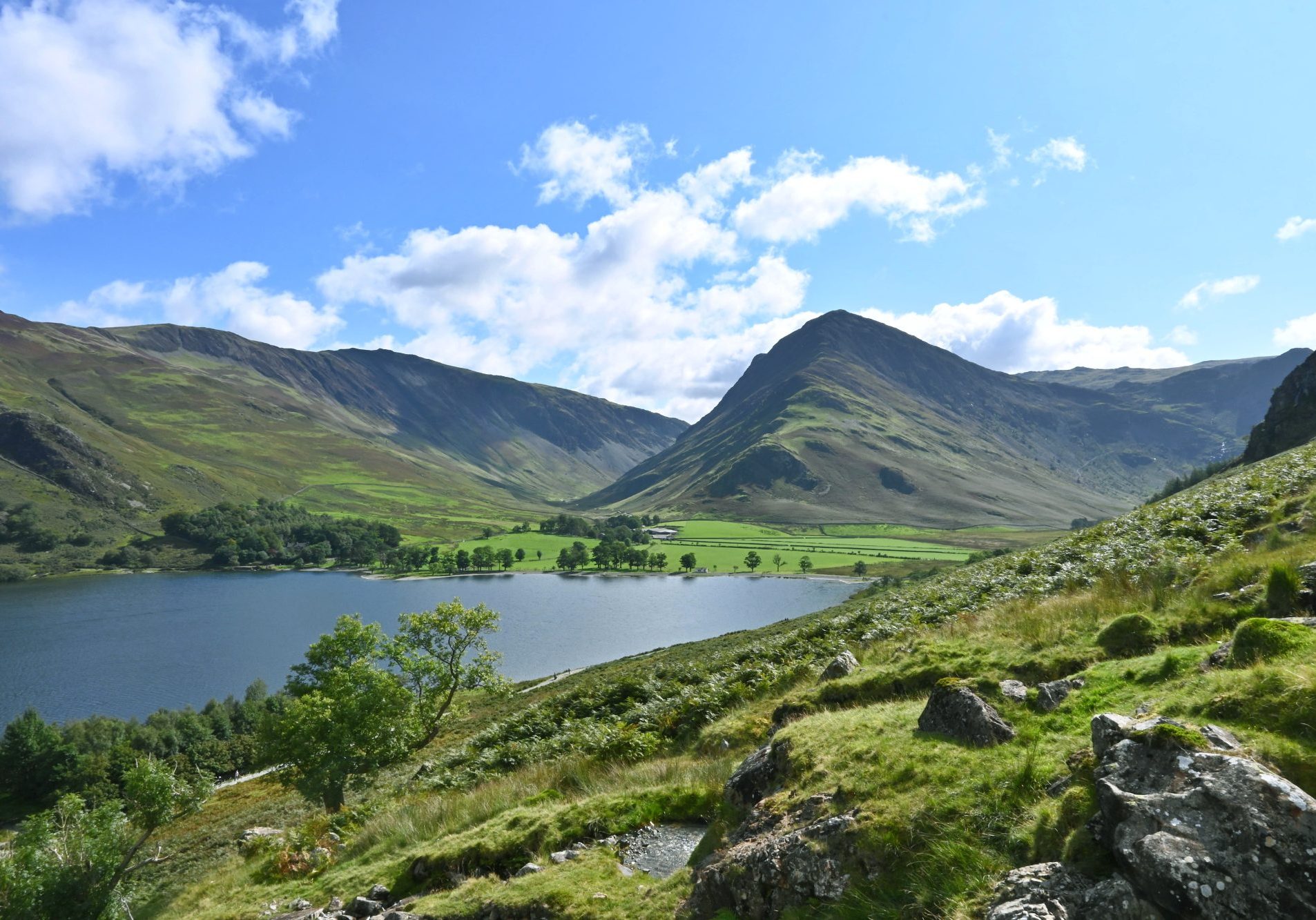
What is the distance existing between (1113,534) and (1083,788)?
2273 cm

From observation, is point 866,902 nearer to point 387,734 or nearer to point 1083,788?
point 1083,788

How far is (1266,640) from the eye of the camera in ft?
23.1

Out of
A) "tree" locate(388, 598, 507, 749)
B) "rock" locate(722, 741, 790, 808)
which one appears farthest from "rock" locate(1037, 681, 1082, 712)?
"tree" locate(388, 598, 507, 749)

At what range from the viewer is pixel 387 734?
2977 centimetres

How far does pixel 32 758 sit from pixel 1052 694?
87.2m

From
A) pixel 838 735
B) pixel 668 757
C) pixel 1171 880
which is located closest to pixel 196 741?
pixel 668 757

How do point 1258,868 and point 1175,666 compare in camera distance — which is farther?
point 1175,666

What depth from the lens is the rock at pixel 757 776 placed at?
9086 millimetres

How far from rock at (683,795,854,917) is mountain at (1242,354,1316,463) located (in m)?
97.4

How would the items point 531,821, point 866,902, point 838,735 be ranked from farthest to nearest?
point 531,821
point 838,735
point 866,902

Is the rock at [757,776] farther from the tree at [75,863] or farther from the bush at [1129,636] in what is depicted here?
the tree at [75,863]

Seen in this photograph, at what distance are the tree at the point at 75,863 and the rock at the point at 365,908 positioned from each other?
19.0 m

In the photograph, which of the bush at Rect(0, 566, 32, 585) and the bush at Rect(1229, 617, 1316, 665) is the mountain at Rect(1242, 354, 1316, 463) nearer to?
the bush at Rect(1229, 617, 1316, 665)

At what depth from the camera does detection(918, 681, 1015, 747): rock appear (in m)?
7.89
